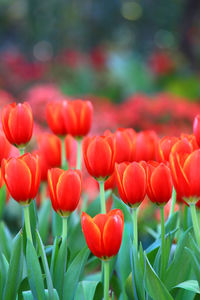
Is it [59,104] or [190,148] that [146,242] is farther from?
[190,148]

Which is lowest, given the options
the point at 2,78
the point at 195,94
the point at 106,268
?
the point at 106,268

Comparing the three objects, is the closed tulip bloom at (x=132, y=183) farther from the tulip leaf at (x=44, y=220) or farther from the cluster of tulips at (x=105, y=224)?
the tulip leaf at (x=44, y=220)

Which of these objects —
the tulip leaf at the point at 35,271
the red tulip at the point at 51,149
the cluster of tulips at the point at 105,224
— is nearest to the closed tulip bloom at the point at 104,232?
the cluster of tulips at the point at 105,224

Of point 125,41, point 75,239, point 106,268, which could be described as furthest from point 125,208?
point 125,41

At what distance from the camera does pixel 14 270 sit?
832 millimetres

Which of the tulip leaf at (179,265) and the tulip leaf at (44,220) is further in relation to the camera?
the tulip leaf at (44,220)

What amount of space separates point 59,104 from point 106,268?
480mm

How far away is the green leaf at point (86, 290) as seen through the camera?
0.90 m

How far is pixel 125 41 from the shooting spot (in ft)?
28.9

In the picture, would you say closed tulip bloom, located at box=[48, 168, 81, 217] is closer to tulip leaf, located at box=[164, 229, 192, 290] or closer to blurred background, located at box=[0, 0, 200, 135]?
tulip leaf, located at box=[164, 229, 192, 290]

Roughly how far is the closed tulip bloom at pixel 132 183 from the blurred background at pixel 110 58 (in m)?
2.41

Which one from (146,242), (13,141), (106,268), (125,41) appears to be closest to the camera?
(106,268)

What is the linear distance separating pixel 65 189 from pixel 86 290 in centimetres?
22

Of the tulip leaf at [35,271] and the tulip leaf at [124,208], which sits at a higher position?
the tulip leaf at [124,208]
